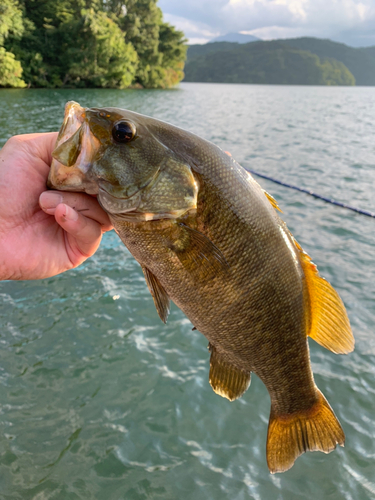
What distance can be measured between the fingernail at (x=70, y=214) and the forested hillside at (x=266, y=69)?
183045mm

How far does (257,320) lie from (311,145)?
21566mm

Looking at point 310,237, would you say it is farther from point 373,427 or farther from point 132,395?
point 132,395

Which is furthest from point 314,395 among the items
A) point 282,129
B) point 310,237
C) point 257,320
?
point 282,129

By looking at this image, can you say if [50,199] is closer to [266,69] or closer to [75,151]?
[75,151]

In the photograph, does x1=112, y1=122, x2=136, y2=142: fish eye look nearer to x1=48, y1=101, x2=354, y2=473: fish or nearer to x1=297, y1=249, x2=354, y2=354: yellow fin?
x1=48, y1=101, x2=354, y2=473: fish

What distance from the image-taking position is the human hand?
227 cm

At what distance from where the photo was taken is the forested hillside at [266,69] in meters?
170

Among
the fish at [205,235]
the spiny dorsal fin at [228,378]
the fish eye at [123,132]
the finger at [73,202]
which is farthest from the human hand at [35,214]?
the spiny dorsal fin at [228,378]

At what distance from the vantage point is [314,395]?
98.3 inches

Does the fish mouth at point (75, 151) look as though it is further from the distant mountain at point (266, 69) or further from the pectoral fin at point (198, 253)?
the distant mountain at point (266, 69)

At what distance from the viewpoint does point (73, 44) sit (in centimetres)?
5466

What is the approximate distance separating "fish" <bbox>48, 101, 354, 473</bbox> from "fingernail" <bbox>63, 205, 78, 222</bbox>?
6.4 inches

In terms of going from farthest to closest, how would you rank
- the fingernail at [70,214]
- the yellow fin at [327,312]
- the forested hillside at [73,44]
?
the forested hillside at [73,44] < the yellow fin at [327,312] < the fingernail at [70,214]

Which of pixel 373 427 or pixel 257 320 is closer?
pixel 257 320
